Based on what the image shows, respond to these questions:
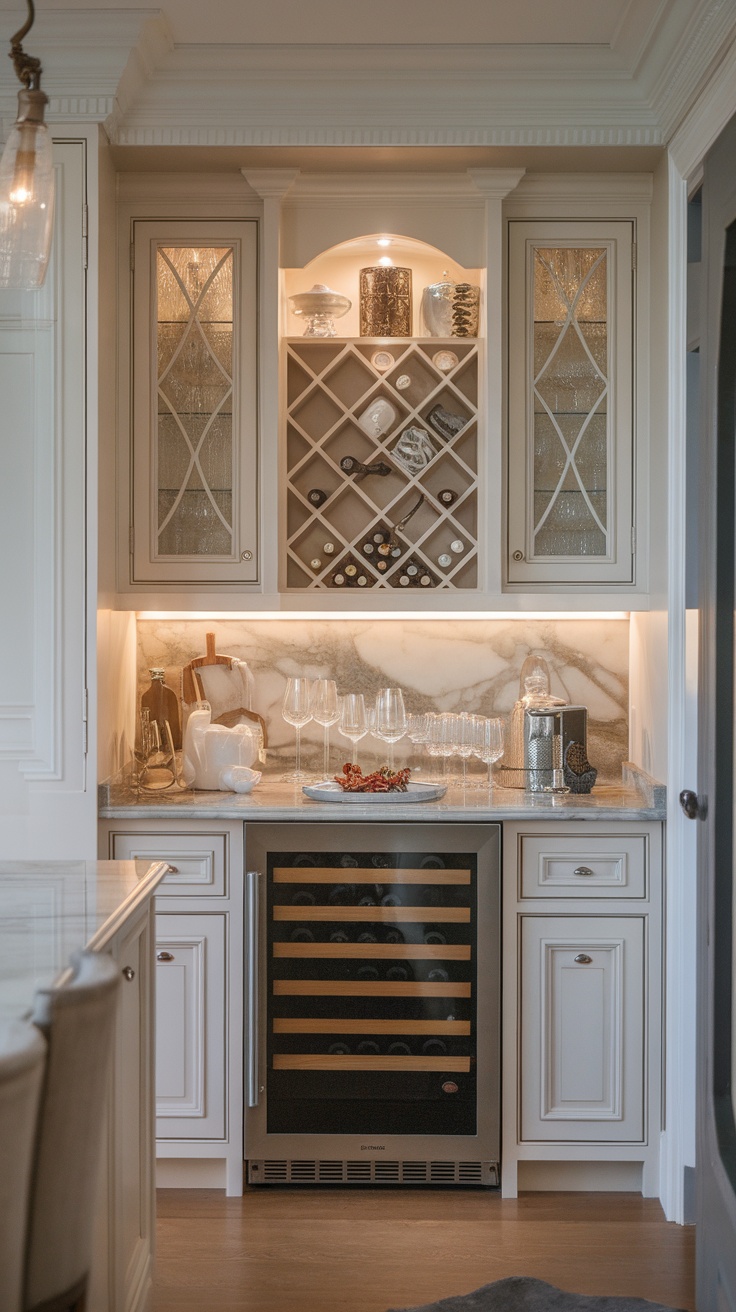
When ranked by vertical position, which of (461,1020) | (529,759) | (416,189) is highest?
(416,189)

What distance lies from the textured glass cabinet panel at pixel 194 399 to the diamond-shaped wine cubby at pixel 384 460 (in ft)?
0.66

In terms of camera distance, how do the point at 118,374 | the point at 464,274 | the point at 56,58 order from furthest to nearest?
1. the point at 464,274
2. the point at 118,374
3. the point at 56,58

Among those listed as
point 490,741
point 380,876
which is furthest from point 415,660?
point 380,876

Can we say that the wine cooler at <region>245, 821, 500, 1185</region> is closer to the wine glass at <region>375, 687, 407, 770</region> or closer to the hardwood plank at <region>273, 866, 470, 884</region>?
the hardwood plank at <region>273, 866, 470, 884</region>

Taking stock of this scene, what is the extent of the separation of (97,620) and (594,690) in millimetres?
1588

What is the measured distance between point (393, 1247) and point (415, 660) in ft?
5.59

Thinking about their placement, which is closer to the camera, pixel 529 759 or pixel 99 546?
pixel 99 546

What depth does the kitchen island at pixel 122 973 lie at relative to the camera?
1.70 m

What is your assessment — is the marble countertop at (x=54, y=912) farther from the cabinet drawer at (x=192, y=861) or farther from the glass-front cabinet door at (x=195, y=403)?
the glass-front cabinet door at (x=195, y=403)

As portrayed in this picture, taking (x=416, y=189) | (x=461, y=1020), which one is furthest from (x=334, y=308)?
(x=461, y=1020)

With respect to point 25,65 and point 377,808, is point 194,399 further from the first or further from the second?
point 25,65

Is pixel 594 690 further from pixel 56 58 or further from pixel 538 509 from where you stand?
pixel 56 58

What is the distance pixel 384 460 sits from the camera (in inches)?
136

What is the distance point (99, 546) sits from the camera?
3096 mm
